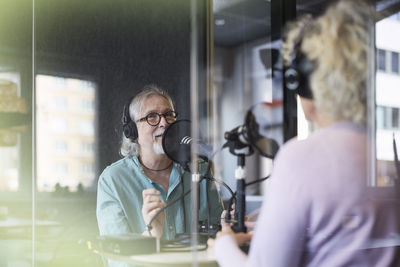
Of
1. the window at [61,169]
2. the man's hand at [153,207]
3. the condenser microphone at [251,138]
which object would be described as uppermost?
the condenser microphone at [251,138]

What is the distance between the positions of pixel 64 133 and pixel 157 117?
0.55m

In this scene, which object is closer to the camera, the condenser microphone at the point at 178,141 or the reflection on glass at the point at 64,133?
the condenser microphone at the point at 178,141

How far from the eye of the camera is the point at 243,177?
58.1 inches

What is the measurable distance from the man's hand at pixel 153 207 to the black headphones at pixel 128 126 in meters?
0.26

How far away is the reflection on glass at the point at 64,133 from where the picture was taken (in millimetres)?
2264

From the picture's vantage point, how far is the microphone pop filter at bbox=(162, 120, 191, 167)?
1.88 meters

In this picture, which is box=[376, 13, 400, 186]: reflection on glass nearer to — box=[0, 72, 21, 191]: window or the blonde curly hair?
the blonde curly hair

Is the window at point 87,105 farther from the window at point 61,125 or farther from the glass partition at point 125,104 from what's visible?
the window at point 61,125

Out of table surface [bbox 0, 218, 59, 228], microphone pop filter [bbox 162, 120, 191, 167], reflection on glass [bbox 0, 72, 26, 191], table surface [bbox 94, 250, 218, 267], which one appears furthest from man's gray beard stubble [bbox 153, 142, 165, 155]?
reflection on glass [bbox 0, 72, 26, 191]

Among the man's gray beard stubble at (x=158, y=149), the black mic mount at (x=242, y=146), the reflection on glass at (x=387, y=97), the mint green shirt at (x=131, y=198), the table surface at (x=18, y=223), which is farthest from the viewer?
the table surface at (x=18, y=223)

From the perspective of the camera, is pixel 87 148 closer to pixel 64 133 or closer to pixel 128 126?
pixel 64 133

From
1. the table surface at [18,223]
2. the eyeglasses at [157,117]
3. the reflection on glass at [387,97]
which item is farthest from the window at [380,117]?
the table surface at [18,223]

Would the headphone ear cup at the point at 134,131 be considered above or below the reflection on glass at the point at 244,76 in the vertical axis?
below

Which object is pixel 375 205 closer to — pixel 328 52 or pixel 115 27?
pixel 328 52
